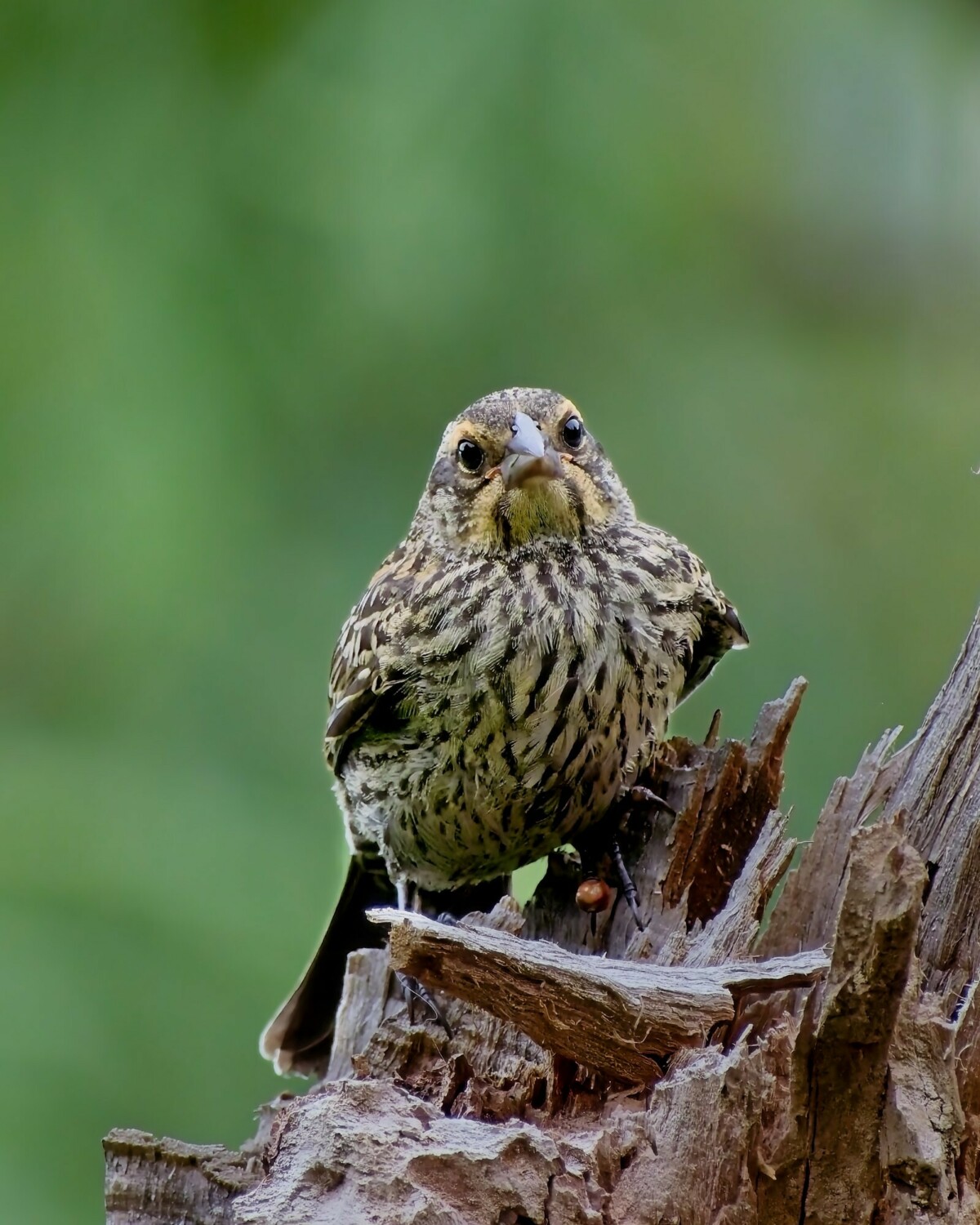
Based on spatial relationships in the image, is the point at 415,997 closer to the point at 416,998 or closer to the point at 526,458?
the point at 416,998

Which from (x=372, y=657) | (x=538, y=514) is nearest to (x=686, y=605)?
(x=538, y=514)

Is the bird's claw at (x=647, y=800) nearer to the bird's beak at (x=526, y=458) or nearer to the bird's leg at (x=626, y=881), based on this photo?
the bird's leg at (x=626, y=881)

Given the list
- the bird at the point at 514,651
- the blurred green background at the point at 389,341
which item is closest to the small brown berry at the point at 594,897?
the bird at the point at 514,651

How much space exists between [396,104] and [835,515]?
5.21 ft

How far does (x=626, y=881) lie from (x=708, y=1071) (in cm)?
84

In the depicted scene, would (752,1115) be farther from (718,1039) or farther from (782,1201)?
(718,1039)

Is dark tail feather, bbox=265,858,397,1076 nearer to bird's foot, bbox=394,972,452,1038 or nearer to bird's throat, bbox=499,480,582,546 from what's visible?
bird's foot, bbox=394,972,452,1038

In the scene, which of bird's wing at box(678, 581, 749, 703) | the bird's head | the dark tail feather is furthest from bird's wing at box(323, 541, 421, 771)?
bird's wing at box(678, 581, 749, 703)

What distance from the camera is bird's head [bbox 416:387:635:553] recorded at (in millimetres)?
2564

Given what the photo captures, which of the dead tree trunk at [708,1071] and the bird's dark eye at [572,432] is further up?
the bird's dark eye at [572,432]

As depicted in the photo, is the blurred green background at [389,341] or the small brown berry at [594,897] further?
the blurred green background at [389,341]

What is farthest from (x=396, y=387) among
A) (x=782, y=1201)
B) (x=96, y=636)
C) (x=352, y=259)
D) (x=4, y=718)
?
(x=782, y=1201)

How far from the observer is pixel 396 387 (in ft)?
12.9

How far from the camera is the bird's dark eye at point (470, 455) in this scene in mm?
2652
